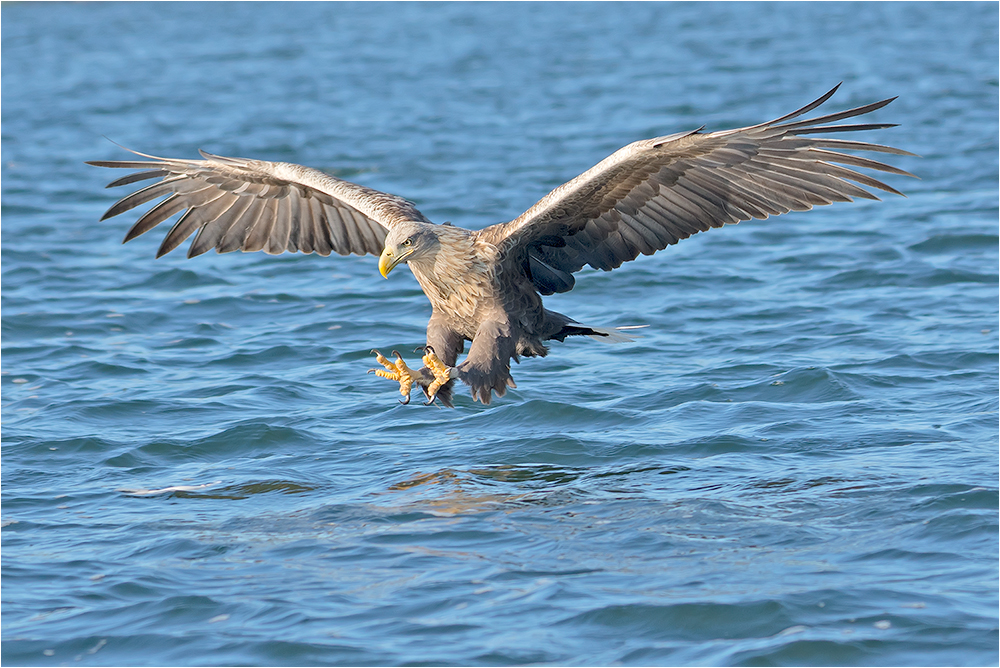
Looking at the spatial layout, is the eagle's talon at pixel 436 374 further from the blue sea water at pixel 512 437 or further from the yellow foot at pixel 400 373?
the blue sea water at pixel 512 437

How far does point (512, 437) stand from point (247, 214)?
2.28 metres

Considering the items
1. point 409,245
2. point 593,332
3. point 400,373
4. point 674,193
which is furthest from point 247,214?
point 674,193

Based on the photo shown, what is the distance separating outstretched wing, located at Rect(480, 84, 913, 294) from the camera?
6.36 metres

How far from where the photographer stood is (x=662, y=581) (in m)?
5.30

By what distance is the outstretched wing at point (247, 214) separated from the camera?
7879mm

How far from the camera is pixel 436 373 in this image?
6566 millimetres

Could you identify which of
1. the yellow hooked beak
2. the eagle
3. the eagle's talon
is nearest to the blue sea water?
the eagle's talon

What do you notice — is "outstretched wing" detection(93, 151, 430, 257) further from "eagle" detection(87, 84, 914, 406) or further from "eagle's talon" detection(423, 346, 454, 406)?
"eagle's talon" detection(423, 346, 454, 406)

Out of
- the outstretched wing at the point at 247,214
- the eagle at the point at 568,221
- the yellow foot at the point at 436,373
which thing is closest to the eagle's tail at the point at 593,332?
the eagle at the point at 568,221

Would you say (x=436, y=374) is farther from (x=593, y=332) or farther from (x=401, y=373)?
(x=593, y=332)

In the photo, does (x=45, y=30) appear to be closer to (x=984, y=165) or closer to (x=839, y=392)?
(x=984, y=165)

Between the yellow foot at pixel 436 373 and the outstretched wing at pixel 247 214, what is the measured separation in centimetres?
153

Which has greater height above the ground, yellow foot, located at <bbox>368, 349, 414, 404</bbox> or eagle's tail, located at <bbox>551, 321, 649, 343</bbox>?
eagle's tail, located at <bbox>551, 321, 649, 343</bbox>

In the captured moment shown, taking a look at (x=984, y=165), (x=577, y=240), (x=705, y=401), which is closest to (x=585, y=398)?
(x=705, y=401)
